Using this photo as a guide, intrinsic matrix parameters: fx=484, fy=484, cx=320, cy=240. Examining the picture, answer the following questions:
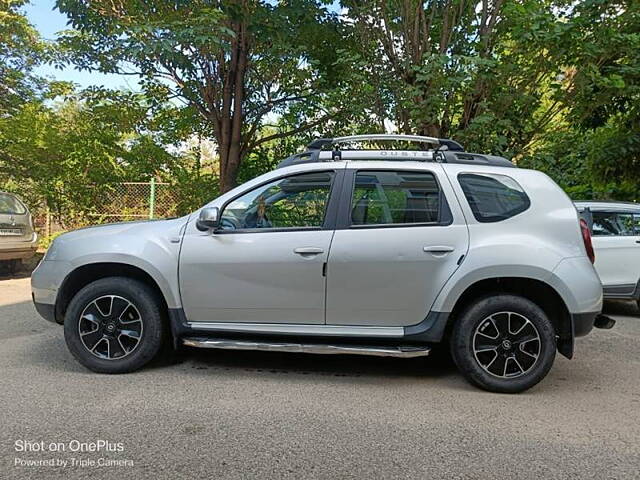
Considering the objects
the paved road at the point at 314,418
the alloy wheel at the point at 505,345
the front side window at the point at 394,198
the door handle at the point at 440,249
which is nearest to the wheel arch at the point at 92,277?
the paved road at the point at 314,418

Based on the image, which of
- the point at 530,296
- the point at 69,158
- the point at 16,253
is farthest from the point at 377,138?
the point at 69,158

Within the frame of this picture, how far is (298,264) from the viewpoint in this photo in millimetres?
3717

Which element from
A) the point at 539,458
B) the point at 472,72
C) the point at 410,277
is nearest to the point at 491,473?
the point at 539,458

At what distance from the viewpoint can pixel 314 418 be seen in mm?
3143

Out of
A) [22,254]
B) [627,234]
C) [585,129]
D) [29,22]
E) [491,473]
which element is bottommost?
[491,473]

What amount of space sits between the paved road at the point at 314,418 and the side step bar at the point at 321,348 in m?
0.29

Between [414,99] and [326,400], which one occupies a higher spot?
[414,99]

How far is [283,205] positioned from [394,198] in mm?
904

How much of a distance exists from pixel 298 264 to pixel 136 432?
1572 mm

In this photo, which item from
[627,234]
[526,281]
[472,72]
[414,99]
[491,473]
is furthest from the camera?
[414,99]

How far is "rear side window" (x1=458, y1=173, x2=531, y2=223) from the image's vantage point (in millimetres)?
3719

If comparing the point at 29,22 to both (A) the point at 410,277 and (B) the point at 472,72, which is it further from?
(A) the point at 410,277

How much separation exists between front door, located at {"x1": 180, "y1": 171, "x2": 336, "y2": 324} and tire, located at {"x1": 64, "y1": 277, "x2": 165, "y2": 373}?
0.34 meters

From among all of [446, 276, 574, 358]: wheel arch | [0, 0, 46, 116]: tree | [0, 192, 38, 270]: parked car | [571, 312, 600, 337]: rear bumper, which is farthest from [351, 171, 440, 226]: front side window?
[0, 0, 46, 116]: tree
